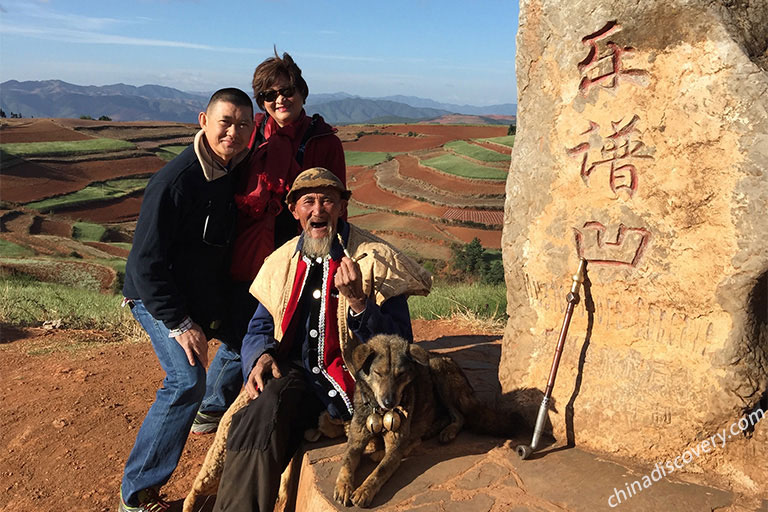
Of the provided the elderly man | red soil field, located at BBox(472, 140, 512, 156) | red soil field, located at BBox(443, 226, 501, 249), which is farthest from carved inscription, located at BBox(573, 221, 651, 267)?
red soil field, located at BBox(472, 140, 512, 156)

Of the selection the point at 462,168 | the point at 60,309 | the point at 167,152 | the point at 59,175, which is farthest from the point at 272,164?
the point at 167,152

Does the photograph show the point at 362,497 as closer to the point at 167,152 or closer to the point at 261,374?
the point at 261,374

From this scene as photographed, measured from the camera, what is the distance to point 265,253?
3.86 m

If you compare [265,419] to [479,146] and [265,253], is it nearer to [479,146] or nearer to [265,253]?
[265,253]

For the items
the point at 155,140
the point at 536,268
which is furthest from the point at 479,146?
the point at 536,268

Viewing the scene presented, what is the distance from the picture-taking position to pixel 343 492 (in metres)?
2.92

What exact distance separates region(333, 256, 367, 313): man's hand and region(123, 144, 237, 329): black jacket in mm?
957

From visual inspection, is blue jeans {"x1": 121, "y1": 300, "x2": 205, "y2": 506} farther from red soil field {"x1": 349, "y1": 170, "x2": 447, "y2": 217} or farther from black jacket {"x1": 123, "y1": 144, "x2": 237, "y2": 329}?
red soil field {"x1": 349, "y1": 170, "x2": 447, "y2": 217}

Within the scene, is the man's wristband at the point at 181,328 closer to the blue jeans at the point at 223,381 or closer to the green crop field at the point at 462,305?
the blue jeans at the point at 223,381

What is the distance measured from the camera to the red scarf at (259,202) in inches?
149

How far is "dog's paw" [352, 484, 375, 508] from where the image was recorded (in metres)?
2.86

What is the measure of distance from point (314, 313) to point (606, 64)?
209 centimetres

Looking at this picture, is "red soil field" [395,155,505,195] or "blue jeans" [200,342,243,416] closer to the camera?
"blue jeans" [200,342,243,416]

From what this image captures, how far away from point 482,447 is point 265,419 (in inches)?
49.1
